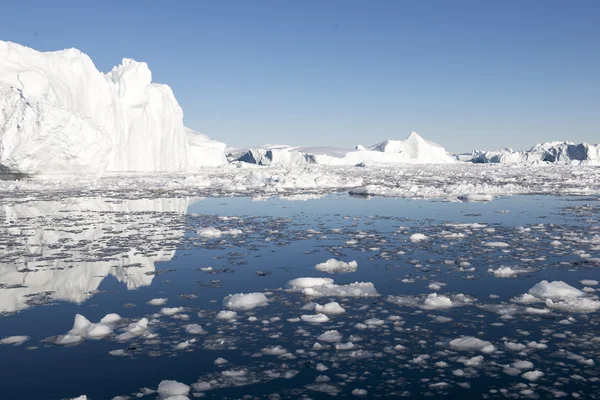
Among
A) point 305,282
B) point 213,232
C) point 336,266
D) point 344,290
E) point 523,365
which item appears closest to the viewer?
point 523,365

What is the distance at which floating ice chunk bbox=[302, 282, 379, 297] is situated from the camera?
22.0ft

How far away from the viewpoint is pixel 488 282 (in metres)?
7.21

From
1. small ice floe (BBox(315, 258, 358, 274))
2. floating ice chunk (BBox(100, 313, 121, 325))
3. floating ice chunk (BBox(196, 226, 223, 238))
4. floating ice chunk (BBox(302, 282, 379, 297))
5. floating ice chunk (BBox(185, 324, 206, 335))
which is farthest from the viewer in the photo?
floating ice chunk (BBox(196, 226, 223, 238))

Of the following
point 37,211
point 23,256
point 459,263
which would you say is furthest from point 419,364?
point 37,211

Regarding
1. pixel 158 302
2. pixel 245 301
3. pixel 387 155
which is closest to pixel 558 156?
pixel 387 155

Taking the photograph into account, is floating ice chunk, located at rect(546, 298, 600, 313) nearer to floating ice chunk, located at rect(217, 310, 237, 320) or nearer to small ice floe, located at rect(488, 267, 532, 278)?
small ice floe, located at rect(488, 267, 532, 278)

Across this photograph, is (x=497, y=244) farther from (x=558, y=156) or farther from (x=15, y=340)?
(x=558, y=156)

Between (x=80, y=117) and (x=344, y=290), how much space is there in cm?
2681

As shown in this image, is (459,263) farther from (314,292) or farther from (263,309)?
(263,309)

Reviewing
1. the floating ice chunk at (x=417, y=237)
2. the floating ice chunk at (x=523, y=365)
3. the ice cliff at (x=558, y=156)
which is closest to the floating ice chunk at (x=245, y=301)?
the floating ice chunk at (x=523, y=365)

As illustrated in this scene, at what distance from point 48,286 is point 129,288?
46.0 inches

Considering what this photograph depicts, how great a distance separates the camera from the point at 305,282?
7.11 metres

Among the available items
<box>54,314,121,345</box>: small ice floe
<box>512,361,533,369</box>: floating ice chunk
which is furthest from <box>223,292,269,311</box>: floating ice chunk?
<box>512,361,533,369</box>: floating ice chunk

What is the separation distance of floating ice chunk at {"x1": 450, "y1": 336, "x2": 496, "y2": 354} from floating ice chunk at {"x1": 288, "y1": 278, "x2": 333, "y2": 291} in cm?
250
